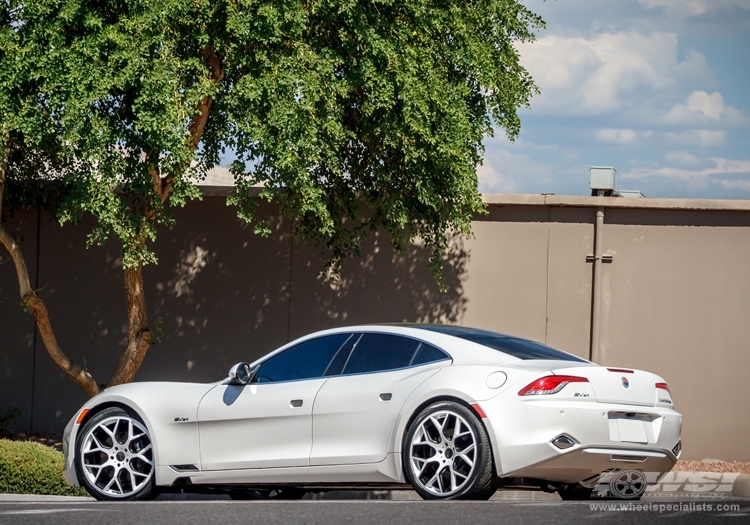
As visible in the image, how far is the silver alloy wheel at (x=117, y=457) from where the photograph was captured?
8.38 meters

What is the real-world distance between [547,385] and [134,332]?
7.12 metres

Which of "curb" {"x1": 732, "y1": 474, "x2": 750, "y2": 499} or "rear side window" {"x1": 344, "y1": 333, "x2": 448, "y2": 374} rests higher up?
"rear side window" {"x1": 344, "y1": 333, "x2": 448, "y2": 374}

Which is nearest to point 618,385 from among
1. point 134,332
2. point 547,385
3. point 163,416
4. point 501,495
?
point 547,385

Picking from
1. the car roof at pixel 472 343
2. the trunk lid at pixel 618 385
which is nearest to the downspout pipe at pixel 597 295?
the car roof at pixel 472 343

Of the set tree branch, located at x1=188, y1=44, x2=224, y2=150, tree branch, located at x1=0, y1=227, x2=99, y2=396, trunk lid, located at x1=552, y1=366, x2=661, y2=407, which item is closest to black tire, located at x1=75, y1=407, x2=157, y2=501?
trunk lid, located at x1=552, y1=366, x2=661, y2=407

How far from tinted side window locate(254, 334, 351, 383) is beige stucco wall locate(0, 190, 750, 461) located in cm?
578

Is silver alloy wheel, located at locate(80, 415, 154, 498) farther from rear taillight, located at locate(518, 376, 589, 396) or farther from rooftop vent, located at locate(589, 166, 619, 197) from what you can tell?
rooftop vent, located at locate(589, 166, 619, 197)

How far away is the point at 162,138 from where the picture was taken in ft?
34.3

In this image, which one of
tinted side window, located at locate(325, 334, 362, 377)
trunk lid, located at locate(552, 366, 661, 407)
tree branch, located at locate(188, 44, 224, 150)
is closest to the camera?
trunk lid, located at locate(552, 366, 661, 407)

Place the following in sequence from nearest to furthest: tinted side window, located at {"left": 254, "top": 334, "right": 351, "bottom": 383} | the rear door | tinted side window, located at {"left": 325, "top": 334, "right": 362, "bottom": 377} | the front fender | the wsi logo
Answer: the rear door < tinted side window, located at {"left": 325, "top": 334, "right": 362, "bottom": 377} < tinted side window, located at {"left": 254, "top": 334, "right": 351, "bottom": 383} < the front fender < the wsi logo

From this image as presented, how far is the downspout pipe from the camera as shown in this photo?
44.7 ft

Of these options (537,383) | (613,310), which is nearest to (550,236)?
(613,310)

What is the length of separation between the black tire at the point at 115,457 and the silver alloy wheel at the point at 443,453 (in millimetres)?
2396

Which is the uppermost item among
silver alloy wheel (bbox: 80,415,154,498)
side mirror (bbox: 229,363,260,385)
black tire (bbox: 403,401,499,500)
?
side mirror (bbox: 229,363,260,385)
